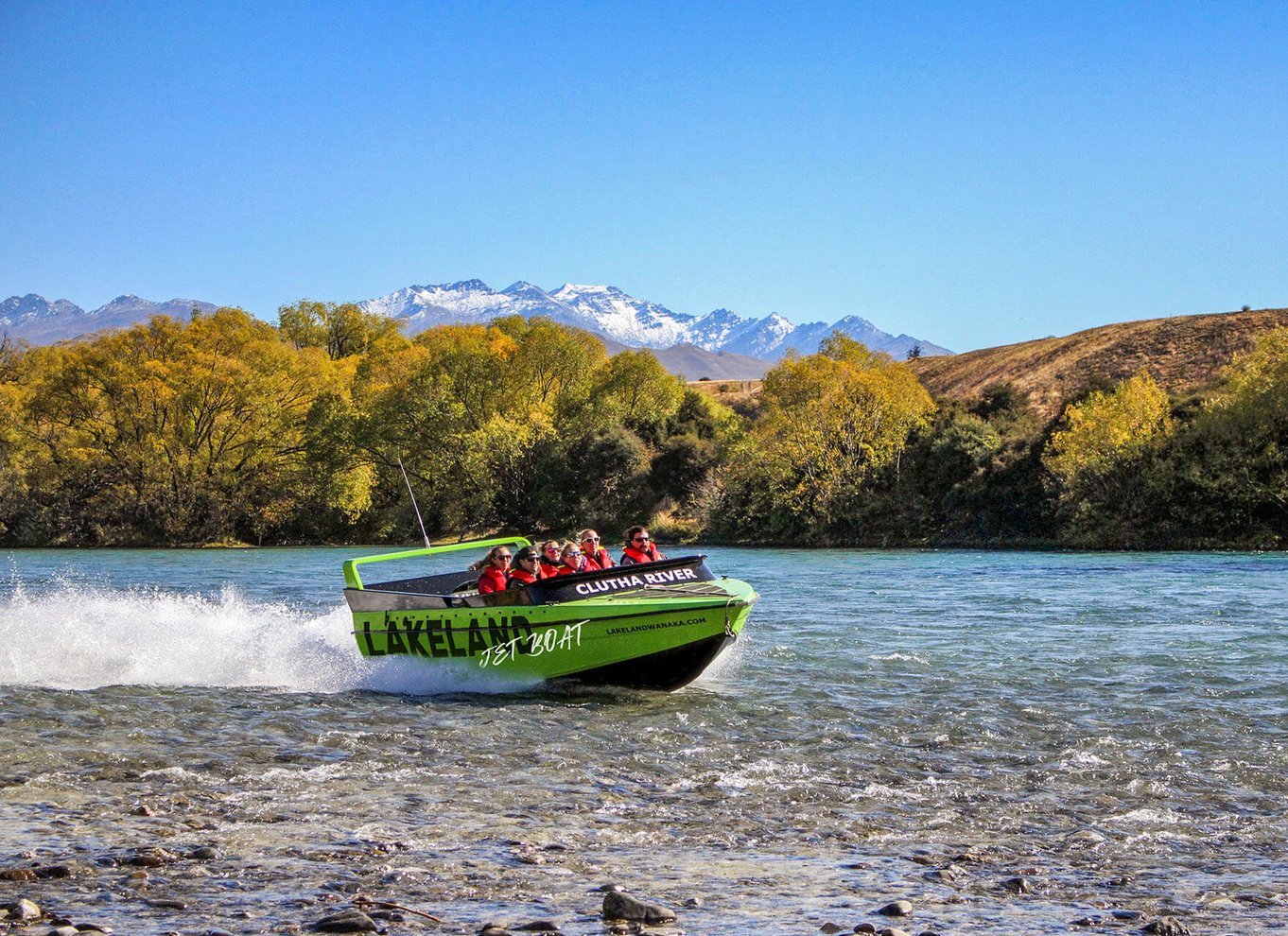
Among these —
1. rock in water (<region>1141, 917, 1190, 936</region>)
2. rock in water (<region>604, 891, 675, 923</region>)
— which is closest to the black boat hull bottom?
rock in water (<region>604, 891, 675, 923</region>)

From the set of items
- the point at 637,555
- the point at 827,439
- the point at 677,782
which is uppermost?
the point at 827,439

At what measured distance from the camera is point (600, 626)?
16.0 meters

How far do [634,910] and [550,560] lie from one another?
10.7 metres

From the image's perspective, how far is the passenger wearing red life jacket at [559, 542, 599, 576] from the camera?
57.6ft

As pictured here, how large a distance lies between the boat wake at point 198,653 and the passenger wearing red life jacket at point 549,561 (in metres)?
1.69

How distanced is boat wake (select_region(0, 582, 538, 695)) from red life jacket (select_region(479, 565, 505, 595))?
1102mm

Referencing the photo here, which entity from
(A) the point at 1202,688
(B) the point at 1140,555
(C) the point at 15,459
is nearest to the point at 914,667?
(A) the point at 1202,688

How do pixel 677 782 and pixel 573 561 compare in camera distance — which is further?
pixel 573 561

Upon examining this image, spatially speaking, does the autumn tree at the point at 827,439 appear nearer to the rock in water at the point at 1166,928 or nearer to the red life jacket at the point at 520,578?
the red life jacket at the point at 520,578

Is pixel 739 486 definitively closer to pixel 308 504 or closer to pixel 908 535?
pixel 908 535

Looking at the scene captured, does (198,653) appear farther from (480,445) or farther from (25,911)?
(480,445)

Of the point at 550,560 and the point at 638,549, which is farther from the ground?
the point at 638,549

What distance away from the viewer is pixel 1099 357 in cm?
8688

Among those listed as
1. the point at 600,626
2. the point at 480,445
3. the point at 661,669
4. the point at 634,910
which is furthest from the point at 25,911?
the point at 480,445
